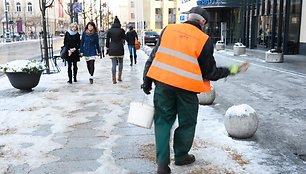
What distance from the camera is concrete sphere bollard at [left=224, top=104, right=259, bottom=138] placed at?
18.6 ft

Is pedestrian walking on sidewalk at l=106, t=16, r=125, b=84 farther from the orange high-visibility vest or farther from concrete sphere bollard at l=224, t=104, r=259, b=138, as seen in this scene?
the orange high-visibility vest

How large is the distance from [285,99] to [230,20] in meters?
29.6

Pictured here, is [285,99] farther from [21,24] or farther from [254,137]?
[21,24]

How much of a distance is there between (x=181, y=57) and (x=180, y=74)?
177mm

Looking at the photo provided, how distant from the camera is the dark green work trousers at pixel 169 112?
4195 mm

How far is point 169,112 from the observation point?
4254mm

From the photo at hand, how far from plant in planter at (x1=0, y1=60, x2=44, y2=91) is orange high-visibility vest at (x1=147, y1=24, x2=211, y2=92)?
6310mm

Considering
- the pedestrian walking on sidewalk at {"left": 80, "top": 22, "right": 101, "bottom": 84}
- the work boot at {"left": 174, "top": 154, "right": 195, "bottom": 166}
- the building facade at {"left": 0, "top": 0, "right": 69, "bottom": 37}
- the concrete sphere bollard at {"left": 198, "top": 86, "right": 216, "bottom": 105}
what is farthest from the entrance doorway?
the building facade at {"left": 0, "top": 0, "right": 69, "bottom": 37}

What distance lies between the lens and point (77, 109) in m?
7.89

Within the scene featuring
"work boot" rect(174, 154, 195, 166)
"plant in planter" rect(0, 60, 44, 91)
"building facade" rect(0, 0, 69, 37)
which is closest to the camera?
"work boot" rect(174, 154, 195, 166)

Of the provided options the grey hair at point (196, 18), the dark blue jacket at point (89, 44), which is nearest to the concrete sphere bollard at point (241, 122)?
Result: the grey hair at point (196, 18)

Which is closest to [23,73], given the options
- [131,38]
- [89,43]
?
[89,43]

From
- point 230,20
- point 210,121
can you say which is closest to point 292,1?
point 230,20

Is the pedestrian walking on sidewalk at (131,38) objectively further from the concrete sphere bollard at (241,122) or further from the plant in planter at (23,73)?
the concrete sphere bollard at (241,122)
